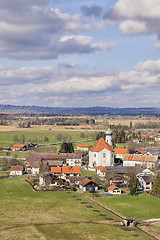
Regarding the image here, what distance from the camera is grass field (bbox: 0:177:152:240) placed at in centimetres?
4203

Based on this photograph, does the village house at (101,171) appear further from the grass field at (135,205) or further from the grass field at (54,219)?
the grass field at (54,219)

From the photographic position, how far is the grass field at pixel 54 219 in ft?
138

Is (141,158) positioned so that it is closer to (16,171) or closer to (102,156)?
(102,156)

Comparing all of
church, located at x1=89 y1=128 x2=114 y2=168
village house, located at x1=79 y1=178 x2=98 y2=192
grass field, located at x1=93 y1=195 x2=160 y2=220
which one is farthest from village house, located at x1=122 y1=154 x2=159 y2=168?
grass field, located at x1=93 y1=195 x2=160 y2=220

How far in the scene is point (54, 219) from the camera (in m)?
48.8

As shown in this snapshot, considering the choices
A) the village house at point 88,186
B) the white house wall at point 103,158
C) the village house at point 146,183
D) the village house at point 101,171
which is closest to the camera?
the village house at point 88,186

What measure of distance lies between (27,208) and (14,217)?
5.87m

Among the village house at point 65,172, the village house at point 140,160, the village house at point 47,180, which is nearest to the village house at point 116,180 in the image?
the village house at point 65,172

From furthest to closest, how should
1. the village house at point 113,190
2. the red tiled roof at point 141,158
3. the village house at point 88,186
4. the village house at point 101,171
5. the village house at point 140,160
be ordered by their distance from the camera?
the red tiled roof at point 141,158, the village house at point 140,160, the village house at point 101,171, the village house at point 88,186, the village house at point 113,190

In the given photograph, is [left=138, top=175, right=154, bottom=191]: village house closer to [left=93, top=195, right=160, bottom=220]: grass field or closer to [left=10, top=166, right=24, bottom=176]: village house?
[left=93, top=195, right=160, bottom=220]: grass field

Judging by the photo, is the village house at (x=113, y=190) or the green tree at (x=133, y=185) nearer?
the green tree at (x=133, y=185)

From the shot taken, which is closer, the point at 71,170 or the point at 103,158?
the point at 71,170

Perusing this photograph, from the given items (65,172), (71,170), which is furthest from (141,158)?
(65,172)

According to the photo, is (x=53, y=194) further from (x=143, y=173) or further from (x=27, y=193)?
(x=143, y=173)
